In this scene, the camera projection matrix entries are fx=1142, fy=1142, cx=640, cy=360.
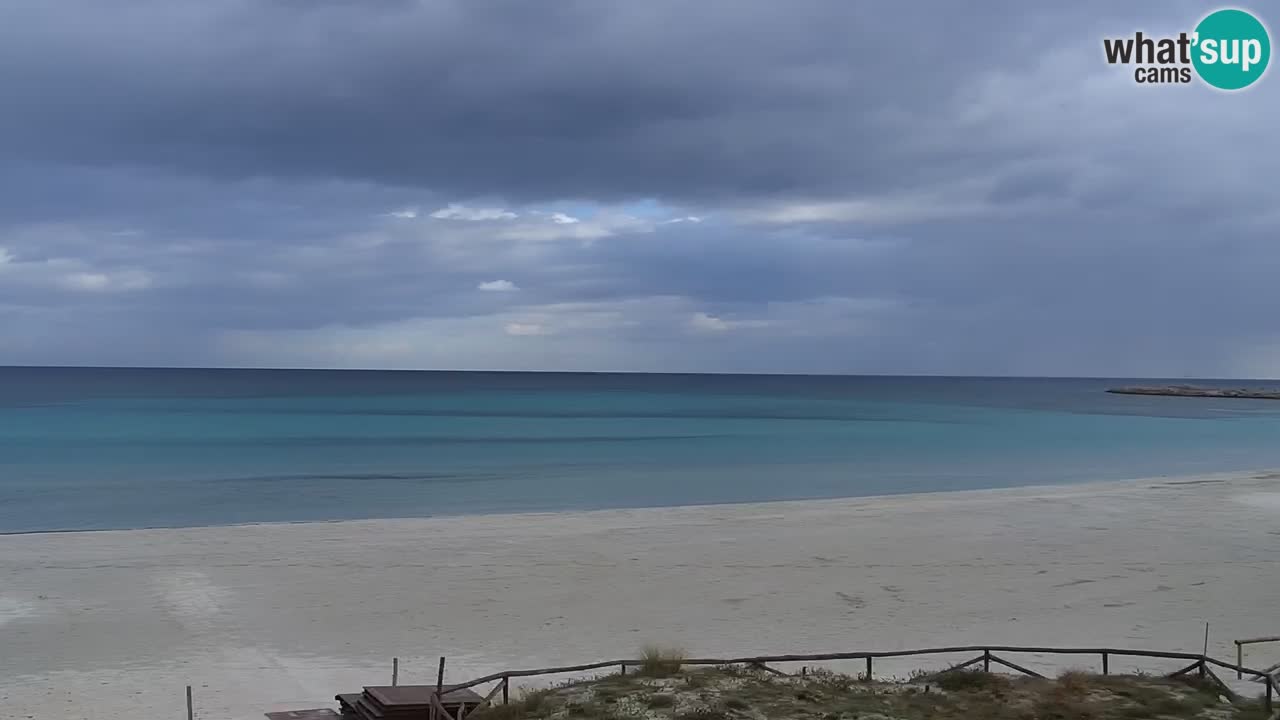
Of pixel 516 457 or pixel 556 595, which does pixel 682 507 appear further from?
pixel 516 457

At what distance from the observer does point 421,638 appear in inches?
742

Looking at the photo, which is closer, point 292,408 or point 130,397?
point 292,408

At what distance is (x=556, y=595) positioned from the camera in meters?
22.5

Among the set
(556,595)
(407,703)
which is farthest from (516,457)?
(407,703)

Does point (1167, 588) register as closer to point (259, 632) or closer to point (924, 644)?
point (924, 644)

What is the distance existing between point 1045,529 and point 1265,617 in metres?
11.7

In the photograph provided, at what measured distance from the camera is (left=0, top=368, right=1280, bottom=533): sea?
4369 centimetres

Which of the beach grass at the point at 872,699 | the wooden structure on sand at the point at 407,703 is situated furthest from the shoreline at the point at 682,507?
the beach grass at the point at 872,699

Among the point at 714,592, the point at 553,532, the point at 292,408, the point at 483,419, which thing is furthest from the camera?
the point at 292,408

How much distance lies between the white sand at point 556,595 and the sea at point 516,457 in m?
9.82

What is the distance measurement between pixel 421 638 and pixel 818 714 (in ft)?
30.1

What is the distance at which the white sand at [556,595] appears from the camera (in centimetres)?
1711

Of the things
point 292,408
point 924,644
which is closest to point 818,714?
point 924,644

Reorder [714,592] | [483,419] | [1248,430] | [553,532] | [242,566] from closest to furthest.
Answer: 1. [714,592]
2. [242,566]
3. [553,532]
4. [1248,430]
5. [483,419]
